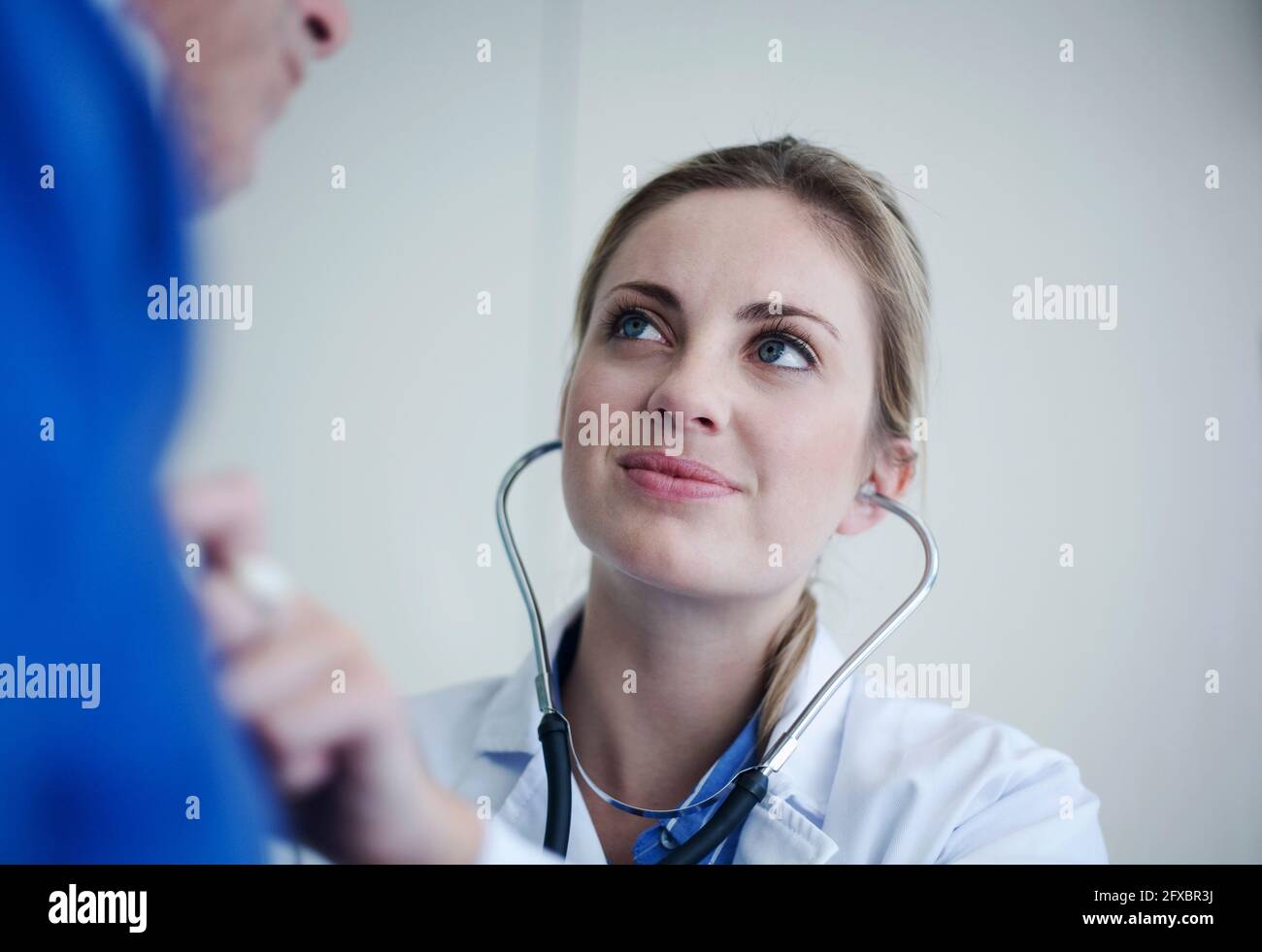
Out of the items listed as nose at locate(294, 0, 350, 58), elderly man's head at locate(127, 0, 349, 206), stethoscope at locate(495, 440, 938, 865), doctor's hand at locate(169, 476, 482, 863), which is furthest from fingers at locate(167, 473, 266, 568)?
stethoscope at locate(495, 440, 938, 865)

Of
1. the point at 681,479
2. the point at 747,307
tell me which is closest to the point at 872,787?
the point at 681,479

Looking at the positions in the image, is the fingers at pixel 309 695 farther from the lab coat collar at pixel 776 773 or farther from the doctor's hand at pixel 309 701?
the lab coat collar at pixel 776 773

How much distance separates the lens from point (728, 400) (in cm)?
72

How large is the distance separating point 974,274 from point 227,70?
0.66 metres

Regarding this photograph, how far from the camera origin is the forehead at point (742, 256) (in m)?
0.74

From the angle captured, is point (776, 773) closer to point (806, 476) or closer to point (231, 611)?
point (806, 476)

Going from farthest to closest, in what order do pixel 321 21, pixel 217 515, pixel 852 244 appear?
pixel 852 244
pixel 321 21
pixel 217 515

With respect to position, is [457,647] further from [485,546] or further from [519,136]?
[519,136]

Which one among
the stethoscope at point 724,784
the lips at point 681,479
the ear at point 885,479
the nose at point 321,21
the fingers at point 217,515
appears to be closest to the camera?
the fingers at point 217,515

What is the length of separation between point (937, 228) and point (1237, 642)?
0.45 meters

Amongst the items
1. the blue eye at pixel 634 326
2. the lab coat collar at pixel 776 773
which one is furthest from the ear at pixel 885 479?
the blue eye at pixel 634 326

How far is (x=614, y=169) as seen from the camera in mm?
879

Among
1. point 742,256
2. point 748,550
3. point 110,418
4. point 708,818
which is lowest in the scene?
point 708,818

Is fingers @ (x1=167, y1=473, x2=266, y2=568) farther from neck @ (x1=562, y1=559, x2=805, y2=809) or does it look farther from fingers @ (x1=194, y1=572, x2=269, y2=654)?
neck @ (x1=562, y1=559, x2=805, y2=809)
